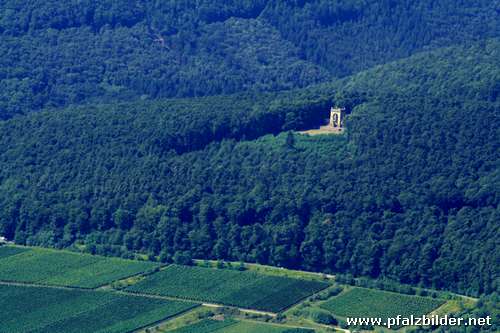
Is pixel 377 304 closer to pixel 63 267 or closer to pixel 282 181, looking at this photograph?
pixel 63 267

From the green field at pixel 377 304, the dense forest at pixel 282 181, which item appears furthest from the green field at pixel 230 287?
the dense forest at pixel 282 181

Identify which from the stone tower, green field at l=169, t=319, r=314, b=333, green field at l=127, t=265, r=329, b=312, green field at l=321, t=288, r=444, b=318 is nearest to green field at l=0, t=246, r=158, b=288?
green field at l=127, t=265, r=329, b=312

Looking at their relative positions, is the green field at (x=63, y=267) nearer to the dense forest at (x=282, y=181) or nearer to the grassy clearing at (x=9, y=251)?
the grassy clearing at (x=9, y=251)

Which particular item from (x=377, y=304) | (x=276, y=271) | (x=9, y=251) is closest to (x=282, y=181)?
(x=276, y=271)

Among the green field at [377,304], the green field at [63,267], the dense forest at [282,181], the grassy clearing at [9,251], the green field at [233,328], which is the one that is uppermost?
the dense forest at [282,181]

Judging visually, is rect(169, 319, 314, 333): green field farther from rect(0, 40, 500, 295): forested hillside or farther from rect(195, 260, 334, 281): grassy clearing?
rect(0, 40, 500, 295): forested hillside

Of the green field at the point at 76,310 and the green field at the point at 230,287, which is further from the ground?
the green field at the point at 230,287
